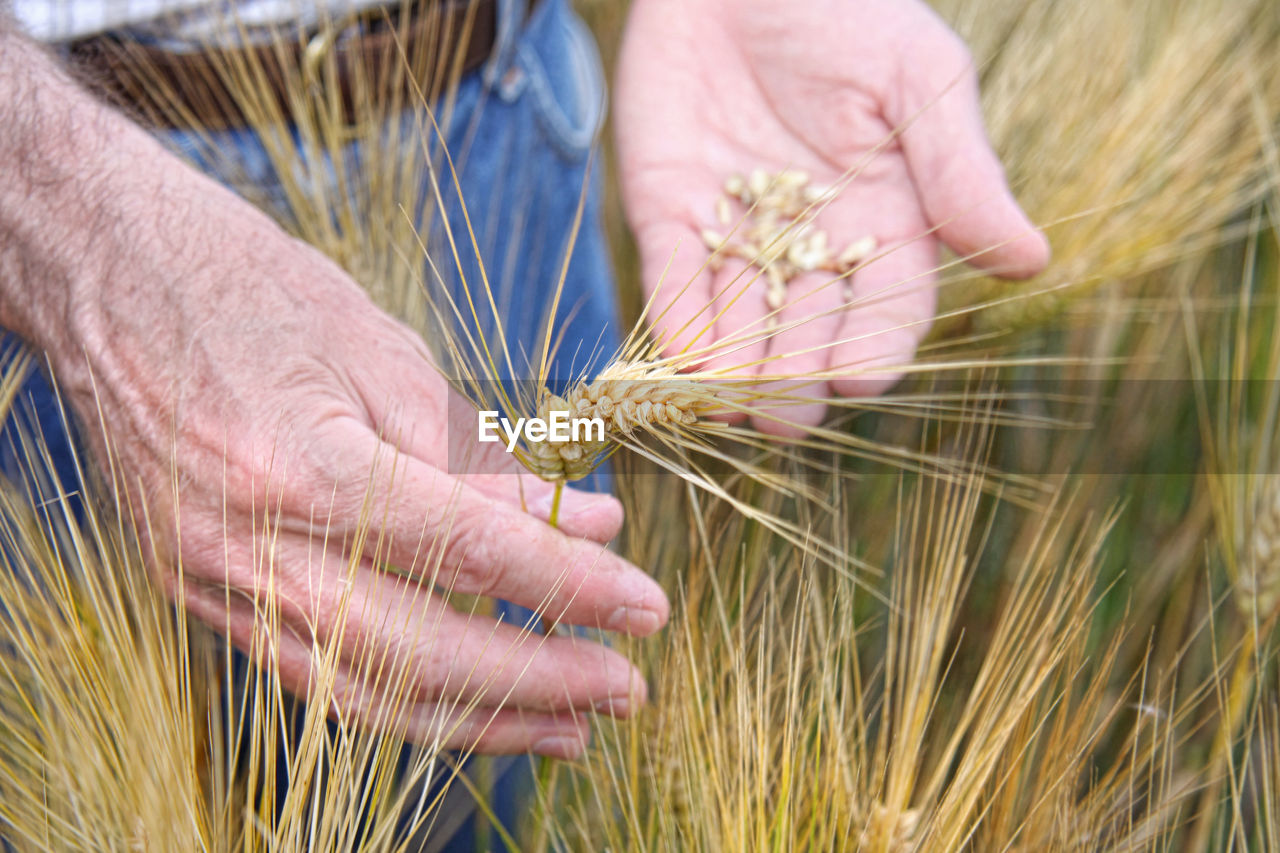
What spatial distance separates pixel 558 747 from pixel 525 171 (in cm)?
49

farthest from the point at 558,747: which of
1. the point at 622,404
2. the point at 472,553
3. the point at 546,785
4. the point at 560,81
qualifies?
the point at 560,81

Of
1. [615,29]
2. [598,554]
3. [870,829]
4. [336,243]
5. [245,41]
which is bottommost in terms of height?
[870,829]

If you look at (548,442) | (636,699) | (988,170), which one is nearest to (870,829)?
(636,699)

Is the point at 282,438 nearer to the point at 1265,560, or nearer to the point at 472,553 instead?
the point at 472,553

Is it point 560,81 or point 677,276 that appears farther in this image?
point 560,81

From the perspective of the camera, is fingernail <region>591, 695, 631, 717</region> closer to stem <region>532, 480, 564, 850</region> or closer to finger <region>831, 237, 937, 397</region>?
stem <region>532, 480, 564, 850</region>

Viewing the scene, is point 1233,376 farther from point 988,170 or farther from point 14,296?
point 14,296

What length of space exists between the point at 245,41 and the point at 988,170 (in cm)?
50

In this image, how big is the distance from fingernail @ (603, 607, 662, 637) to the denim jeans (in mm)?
248

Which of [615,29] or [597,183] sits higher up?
[615,29]

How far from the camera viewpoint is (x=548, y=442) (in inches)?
14.3

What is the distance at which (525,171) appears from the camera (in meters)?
0.78

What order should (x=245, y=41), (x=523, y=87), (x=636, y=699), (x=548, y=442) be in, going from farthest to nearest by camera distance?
1. (x=523, y=87)
2. (x=245, y=41)
3. (x=636, y=699)
4. (x=548, y=442)

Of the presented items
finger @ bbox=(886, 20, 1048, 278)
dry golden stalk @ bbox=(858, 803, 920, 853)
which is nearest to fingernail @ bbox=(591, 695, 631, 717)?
dry golden stalk @ bbox=(858, 803, 920, 853)
